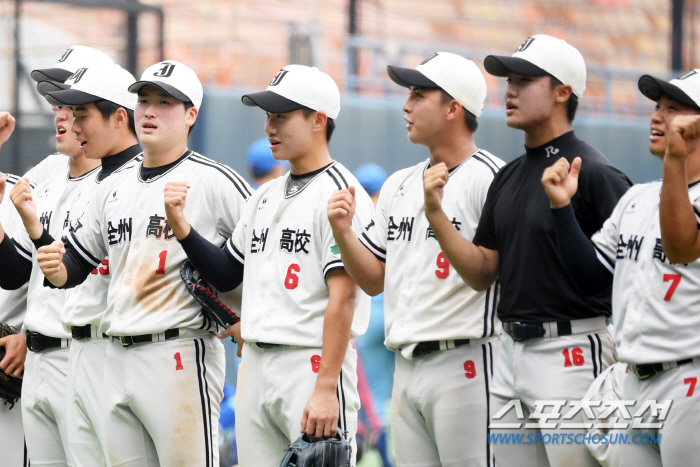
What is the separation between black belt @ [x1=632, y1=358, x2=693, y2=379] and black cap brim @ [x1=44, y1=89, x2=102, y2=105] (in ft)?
9.06

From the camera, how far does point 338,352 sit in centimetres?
378

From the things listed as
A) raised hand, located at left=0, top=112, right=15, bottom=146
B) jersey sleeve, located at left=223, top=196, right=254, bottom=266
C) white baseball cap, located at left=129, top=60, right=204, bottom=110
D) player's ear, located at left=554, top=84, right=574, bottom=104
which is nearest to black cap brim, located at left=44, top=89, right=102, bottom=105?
white baseball cap, located at left=129, top=60, right=204, bottom=110

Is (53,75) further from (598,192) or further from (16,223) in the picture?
(598,192)

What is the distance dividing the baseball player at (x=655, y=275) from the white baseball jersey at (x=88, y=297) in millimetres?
2155

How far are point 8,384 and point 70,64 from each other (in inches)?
68.4

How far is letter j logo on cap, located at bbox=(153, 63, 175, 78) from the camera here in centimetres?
441

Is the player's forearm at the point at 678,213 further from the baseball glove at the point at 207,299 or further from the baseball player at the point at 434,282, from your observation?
the baseball glove at the point at 207,299

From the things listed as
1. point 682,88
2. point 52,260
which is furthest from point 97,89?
point 682,88

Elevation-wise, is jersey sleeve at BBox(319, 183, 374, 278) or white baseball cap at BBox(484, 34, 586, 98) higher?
white baseball cap at BBox(484, 34, 586, 98)

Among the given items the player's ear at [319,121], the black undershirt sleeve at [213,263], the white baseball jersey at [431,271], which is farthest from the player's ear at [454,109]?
the black undershirt sleeve at [213,263]

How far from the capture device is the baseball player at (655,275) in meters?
3.12

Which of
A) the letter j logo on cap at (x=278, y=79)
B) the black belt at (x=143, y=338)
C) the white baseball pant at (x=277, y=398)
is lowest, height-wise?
the white baseball pant at (x=277, y=398)

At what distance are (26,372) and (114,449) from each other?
0.92 m

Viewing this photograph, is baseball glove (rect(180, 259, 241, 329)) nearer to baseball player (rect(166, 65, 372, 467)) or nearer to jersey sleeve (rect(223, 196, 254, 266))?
baseball player (rect(166, 65, 372, 467))
